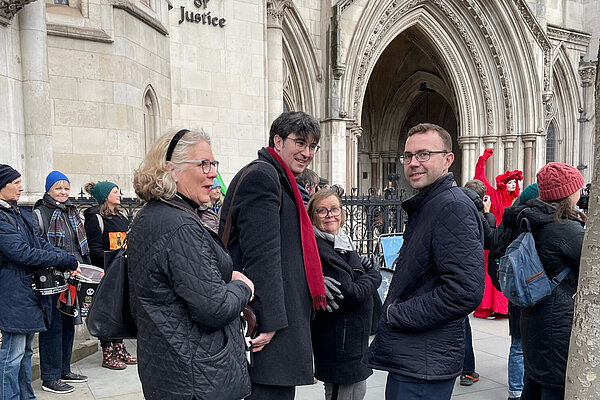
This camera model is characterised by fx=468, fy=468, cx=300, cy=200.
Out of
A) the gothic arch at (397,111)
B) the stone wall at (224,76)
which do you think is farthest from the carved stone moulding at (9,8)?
the gothic arch at (397,111)

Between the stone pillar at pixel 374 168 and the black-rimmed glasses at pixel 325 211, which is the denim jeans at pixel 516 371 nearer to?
the black-rimmed glasses at pixel 325 211

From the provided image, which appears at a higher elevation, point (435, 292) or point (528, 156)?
point (528, 156)

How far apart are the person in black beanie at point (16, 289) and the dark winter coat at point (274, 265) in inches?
80.1

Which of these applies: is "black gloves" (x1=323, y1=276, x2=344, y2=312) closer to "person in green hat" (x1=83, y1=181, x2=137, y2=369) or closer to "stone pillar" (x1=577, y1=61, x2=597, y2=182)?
"person in green hat" (x1=83, y1=181, x2=137, y2=369)

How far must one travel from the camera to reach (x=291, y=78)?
47.0 feet

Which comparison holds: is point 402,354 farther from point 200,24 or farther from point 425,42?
point 425,42

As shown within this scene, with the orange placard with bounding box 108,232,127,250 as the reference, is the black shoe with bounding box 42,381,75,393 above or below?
below

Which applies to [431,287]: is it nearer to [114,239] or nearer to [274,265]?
[274,265]

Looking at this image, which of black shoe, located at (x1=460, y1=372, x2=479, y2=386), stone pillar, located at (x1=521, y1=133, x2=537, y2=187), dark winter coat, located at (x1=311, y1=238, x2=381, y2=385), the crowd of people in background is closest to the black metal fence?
black shoe, located at (x1=460, y1=372, x2=479, y2=386)

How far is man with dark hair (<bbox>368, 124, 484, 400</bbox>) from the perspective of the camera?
211cm

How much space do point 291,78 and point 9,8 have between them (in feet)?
31.7

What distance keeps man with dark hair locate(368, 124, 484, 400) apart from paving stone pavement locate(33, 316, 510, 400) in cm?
220

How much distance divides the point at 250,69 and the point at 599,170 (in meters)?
9.75

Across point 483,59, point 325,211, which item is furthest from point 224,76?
point 483,59
